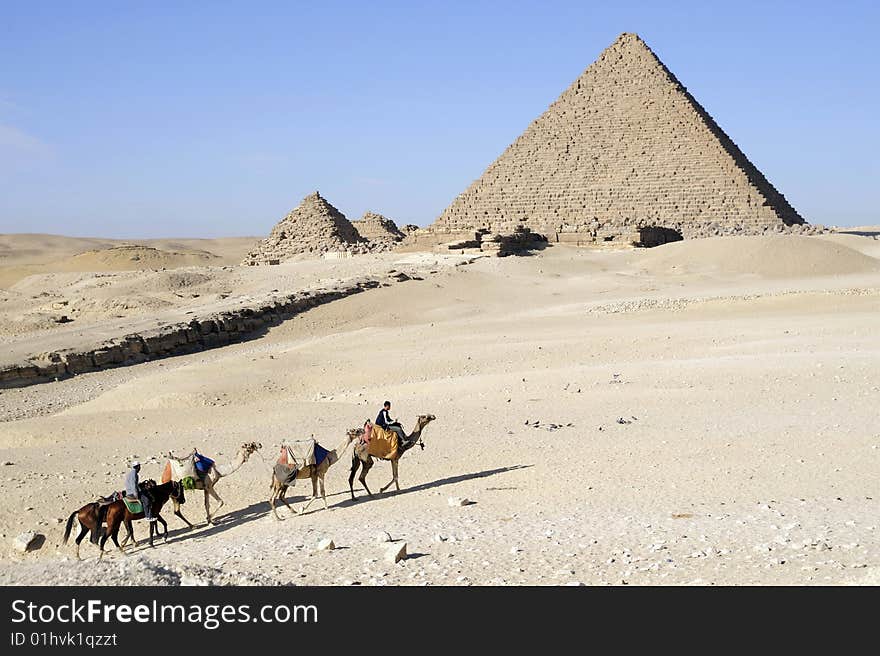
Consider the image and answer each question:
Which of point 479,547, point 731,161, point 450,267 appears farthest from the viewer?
point 731,161

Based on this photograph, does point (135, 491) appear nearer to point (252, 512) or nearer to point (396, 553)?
point (252, 512)

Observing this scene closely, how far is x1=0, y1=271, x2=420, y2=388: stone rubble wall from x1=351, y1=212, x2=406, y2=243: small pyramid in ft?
85.9

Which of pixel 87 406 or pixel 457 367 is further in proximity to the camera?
pixel 457 367

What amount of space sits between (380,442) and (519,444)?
162 centimetres

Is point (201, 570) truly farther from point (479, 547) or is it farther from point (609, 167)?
point (609, 167)

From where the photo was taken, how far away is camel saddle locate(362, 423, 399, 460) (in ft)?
24.2

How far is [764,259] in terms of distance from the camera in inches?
1088

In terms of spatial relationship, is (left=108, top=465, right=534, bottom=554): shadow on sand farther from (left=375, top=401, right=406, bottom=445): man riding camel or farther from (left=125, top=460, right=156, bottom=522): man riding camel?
(left=375, top=401, right=406, bottom=445): man riding camel

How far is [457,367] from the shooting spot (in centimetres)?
1318

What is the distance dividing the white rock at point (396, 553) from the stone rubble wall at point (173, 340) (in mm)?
10398

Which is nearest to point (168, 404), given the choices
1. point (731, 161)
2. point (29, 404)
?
point (29, 404)

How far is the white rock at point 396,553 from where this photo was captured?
5.09 m

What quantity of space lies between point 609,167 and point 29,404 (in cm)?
4838
